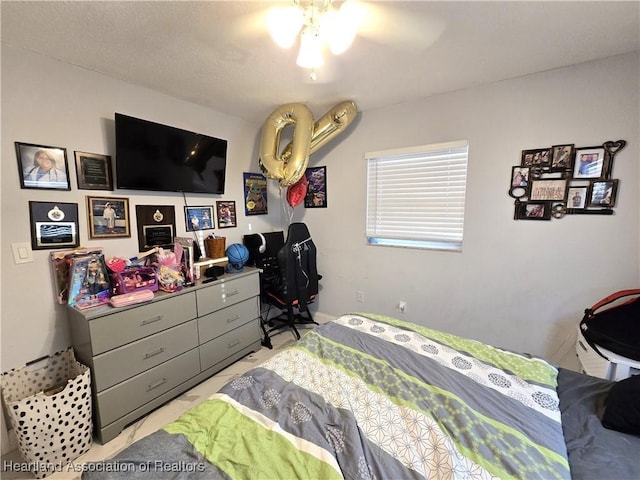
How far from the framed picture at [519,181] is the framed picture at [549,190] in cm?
4

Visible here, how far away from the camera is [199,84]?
2059 millimetres

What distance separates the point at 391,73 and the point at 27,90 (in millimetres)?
2359

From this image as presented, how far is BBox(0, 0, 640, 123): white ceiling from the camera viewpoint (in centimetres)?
130

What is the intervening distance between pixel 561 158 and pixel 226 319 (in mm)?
2930

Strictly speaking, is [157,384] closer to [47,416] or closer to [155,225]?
[47,416]

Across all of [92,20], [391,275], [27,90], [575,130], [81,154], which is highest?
[92,20]

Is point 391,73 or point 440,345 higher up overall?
point 391,73

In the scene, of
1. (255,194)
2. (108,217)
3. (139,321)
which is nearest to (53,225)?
(108,217)

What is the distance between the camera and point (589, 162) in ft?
5.89

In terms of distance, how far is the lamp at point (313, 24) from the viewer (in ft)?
4.07

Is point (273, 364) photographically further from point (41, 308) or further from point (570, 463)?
point (41, 308)

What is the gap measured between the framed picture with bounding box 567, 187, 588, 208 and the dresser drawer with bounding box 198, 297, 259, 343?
2.71m

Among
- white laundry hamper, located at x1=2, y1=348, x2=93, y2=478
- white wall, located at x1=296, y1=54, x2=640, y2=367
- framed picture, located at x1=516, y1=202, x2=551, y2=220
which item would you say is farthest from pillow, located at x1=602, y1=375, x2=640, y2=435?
white laundry hamper, located at x1=2, y1=348, x2=93, y2=478

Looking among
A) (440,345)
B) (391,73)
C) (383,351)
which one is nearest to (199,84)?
(391,73)
